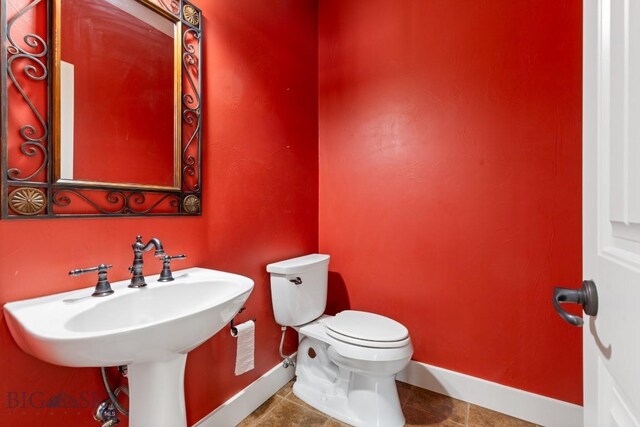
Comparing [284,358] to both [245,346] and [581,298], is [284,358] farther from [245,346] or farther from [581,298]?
[581,298]

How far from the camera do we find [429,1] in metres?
1.60

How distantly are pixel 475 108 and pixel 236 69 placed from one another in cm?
126

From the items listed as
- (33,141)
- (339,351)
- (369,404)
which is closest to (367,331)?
(339,351)

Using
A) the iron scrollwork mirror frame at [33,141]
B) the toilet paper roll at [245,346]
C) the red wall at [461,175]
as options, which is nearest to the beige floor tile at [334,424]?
the toilet paper roll at [245,346]

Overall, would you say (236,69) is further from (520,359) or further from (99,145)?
(520,359)

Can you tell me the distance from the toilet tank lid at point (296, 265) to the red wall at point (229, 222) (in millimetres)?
78

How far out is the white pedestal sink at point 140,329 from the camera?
602 mm

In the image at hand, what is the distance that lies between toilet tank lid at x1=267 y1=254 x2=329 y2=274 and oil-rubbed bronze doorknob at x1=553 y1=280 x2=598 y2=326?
1153 millimetres

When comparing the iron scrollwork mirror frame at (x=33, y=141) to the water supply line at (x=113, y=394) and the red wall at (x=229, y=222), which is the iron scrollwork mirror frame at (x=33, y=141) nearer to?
the red wall at (x=229, y=222)

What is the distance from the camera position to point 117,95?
985mm
